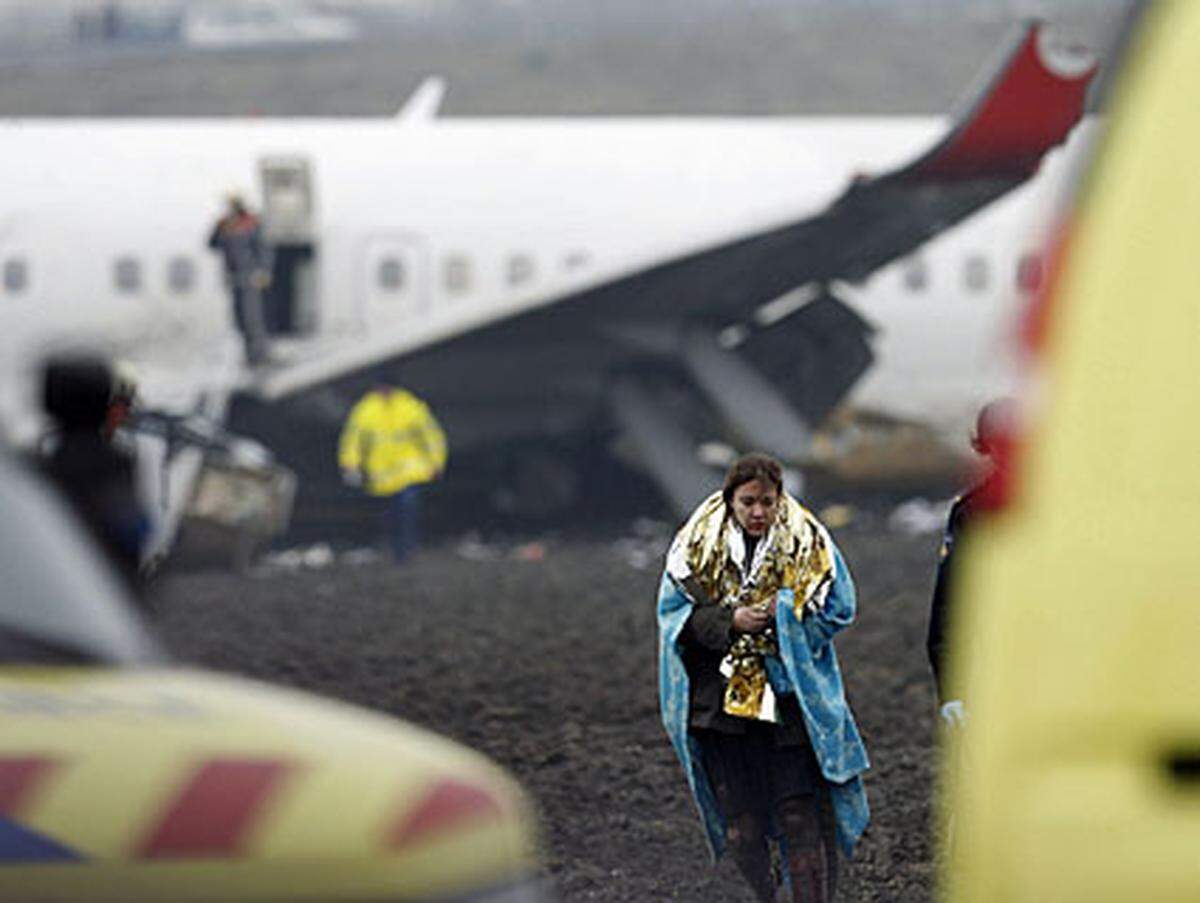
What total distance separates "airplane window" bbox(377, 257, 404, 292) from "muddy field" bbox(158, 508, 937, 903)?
1.92 metres

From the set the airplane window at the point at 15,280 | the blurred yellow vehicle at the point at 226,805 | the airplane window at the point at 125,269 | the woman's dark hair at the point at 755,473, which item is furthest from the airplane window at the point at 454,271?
the blurred yellow vehicle at the point at 226,805

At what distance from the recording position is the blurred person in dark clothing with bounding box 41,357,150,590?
21.1ft

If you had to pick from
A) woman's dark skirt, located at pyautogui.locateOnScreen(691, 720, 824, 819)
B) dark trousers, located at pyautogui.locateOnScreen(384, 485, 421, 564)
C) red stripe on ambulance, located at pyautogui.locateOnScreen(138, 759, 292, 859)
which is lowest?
dark trousers, located at pyautogui.locateOnScreen(384, 485, 421, 564)

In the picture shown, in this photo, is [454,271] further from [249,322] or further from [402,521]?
[402,521]

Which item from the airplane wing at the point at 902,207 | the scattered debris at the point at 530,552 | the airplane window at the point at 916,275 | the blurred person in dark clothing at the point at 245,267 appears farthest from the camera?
the airplane window at the point at 916,275

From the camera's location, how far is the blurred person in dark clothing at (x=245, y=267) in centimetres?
2091

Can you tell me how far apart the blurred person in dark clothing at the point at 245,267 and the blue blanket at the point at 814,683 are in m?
13.8

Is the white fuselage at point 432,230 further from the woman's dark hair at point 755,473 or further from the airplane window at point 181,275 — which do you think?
the woman's dark hair at point 755,473

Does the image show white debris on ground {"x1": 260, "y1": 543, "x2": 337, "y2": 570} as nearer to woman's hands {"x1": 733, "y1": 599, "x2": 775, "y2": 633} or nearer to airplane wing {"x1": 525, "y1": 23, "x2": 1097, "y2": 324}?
airplane wing {"x1": 525, "y1": 23, "x2": 1097, "y2": 324}

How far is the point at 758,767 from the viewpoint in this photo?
7.46 m

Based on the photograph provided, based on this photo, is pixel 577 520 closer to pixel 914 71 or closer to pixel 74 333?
pixel 74 333

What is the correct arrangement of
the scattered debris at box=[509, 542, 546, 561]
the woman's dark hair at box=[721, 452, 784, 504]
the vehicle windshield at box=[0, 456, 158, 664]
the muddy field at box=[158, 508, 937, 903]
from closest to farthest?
the vehicle windshield at box=[0, 456, 158, 664] < the woman's dark hair at box=[721, 452, 784, 504] < the muddy field at box=[158, 508, 937, 903] < the scattered debris at box=[509, 542, 546, 561]

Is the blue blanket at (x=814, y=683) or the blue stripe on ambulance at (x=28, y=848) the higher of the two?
the blue stripe on ambulance at (x=28, y=848)

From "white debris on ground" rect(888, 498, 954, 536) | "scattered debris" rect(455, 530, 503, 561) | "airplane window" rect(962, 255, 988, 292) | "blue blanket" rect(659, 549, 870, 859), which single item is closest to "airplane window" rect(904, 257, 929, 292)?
"airplane window" rect(962, 255, 988, 292)
